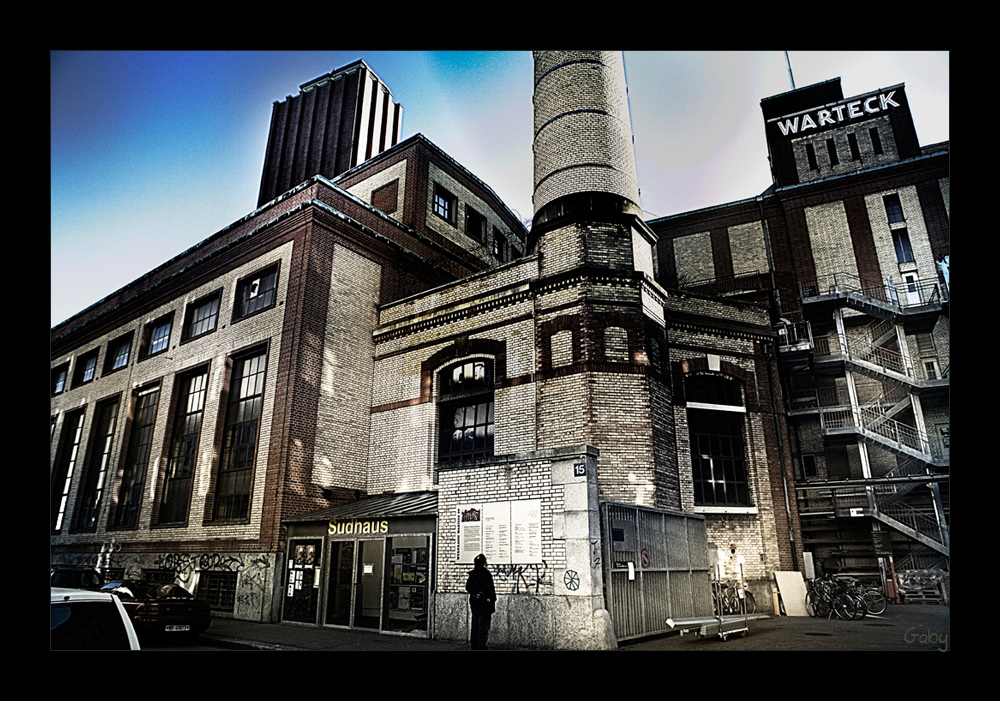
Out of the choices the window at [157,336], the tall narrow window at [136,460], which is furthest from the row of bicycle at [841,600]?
the window at [157,336]

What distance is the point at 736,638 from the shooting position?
1087cm

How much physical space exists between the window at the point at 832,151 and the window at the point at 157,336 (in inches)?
1078

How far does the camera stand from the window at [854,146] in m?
25.8

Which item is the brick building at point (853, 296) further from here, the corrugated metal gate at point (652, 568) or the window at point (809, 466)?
the corrugated metal gate at point (652, 568)

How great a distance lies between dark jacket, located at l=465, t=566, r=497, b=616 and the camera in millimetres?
9086

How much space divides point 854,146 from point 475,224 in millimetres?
16485

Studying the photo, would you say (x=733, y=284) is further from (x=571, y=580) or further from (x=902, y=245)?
(x=571, y=580)

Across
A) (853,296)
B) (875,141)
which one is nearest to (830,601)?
(853,296)

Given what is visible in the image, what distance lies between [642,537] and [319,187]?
13.7 m

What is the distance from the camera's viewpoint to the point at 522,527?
1059cm

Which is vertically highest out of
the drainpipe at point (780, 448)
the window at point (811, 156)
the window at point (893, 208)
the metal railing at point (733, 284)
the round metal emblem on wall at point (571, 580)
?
the window at point (811, 156)

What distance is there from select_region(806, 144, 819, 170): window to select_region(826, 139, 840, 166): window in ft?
1.79
